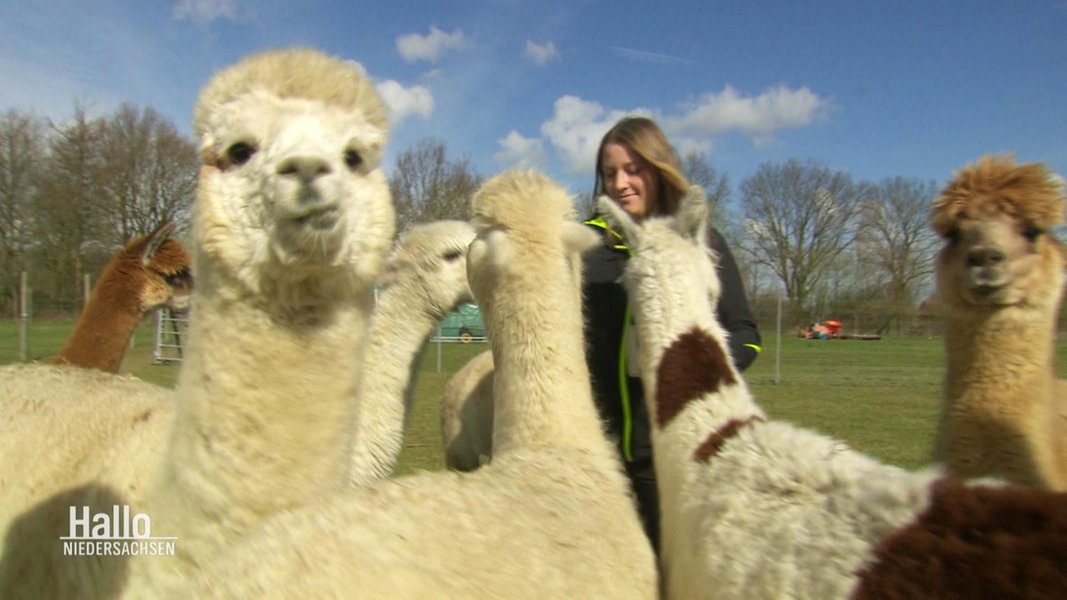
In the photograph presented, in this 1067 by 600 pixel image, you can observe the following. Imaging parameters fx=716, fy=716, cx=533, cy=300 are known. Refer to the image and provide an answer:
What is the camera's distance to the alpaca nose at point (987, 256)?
2.70 metres

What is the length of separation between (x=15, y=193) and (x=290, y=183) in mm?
31035

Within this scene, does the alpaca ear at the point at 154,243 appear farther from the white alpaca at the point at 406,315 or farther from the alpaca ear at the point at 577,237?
the alpaca ear at the point at 577,237

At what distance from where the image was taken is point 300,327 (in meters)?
1.64

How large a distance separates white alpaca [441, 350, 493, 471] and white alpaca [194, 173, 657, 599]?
5.92 feet

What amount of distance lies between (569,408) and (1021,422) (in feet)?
5.65

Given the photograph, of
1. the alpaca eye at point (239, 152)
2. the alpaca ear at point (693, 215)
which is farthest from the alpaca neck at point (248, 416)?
the alpaca ear at point (693, 215)

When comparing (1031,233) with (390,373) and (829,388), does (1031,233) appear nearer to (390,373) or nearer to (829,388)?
(390,373)

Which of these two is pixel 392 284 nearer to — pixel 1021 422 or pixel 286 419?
pixel 286 419

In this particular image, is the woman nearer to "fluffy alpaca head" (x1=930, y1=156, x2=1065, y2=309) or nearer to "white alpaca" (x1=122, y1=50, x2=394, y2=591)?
"fluffy alpaca head" (x1=930, y1=156, x2=1065, y2=309)

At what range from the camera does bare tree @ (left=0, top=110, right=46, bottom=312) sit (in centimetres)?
2377

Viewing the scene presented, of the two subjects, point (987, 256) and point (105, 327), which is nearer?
point (987, 256)

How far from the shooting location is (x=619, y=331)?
285 centimetres

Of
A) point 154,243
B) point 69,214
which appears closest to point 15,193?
point 69,214

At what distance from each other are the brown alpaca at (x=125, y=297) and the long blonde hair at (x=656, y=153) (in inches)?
102
